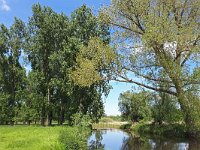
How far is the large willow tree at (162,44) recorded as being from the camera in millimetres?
37969

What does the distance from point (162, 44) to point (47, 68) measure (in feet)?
100

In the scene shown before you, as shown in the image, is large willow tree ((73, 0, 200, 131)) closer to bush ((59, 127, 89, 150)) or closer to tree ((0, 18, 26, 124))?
bush ((59, 127, 89, 150))

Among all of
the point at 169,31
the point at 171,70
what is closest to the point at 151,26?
the point at 169,31

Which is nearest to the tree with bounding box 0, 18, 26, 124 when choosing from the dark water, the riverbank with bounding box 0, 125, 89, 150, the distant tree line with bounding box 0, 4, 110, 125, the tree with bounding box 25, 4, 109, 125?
the distant tree line with bounding box 0, 4, 110, 125

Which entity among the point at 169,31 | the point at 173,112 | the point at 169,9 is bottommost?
the point at 173,112

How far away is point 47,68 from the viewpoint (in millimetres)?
64938

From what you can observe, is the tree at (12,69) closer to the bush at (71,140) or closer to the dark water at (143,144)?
the dark water at (143,144)

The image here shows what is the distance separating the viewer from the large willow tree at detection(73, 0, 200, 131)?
37969mm

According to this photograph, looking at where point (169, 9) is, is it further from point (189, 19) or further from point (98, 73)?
point (98, 73)

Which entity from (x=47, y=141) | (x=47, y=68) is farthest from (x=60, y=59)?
(x=47, y=141)

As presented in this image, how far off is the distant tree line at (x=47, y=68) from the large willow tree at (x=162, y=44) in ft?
38.5

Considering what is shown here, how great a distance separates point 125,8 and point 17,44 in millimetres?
35361

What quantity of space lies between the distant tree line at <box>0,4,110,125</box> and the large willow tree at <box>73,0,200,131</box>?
38.5 feet

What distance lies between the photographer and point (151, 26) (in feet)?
125
